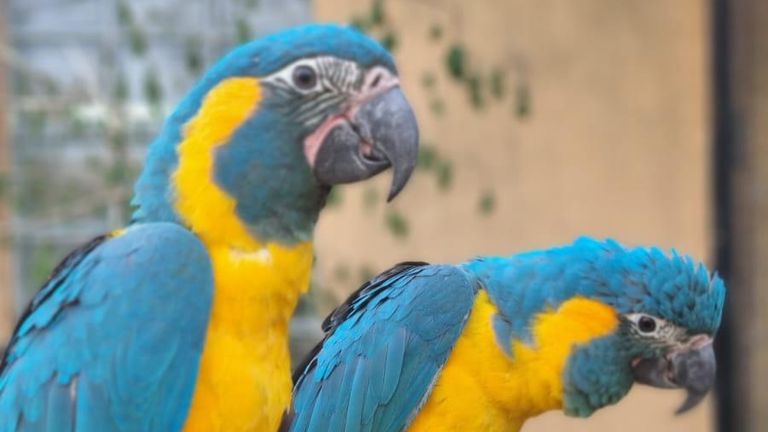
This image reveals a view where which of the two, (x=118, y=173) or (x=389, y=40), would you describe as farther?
(x=118, y=173)

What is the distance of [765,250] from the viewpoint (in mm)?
3809

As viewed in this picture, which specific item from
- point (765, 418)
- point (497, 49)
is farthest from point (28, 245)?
point (765, 418)

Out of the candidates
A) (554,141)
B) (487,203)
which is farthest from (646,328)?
(554,141)

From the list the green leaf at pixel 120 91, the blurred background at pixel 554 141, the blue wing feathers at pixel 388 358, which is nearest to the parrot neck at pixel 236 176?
the blue wing feathers at pixel 388 358

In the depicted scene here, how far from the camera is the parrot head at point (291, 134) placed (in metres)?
1.28

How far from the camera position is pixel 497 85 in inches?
145

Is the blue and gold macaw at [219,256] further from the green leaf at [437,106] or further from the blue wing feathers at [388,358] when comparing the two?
the green leaf at [437,106]

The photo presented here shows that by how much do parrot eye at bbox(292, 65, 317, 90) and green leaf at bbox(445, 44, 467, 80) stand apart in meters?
2.24

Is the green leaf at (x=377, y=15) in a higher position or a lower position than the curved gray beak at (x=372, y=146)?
higher

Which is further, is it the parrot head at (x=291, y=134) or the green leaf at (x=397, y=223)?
the green leaf at (x=397, y=223)

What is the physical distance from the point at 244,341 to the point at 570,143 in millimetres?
3054

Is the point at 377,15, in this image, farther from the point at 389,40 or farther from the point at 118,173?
the point at 118,173

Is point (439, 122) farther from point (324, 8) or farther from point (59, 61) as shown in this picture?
point (59, 61)

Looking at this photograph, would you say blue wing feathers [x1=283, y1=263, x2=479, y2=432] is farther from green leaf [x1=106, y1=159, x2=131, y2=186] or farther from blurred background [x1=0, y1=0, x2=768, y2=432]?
green leaf [x1=106, y1=159, x2=131, y2=186]
